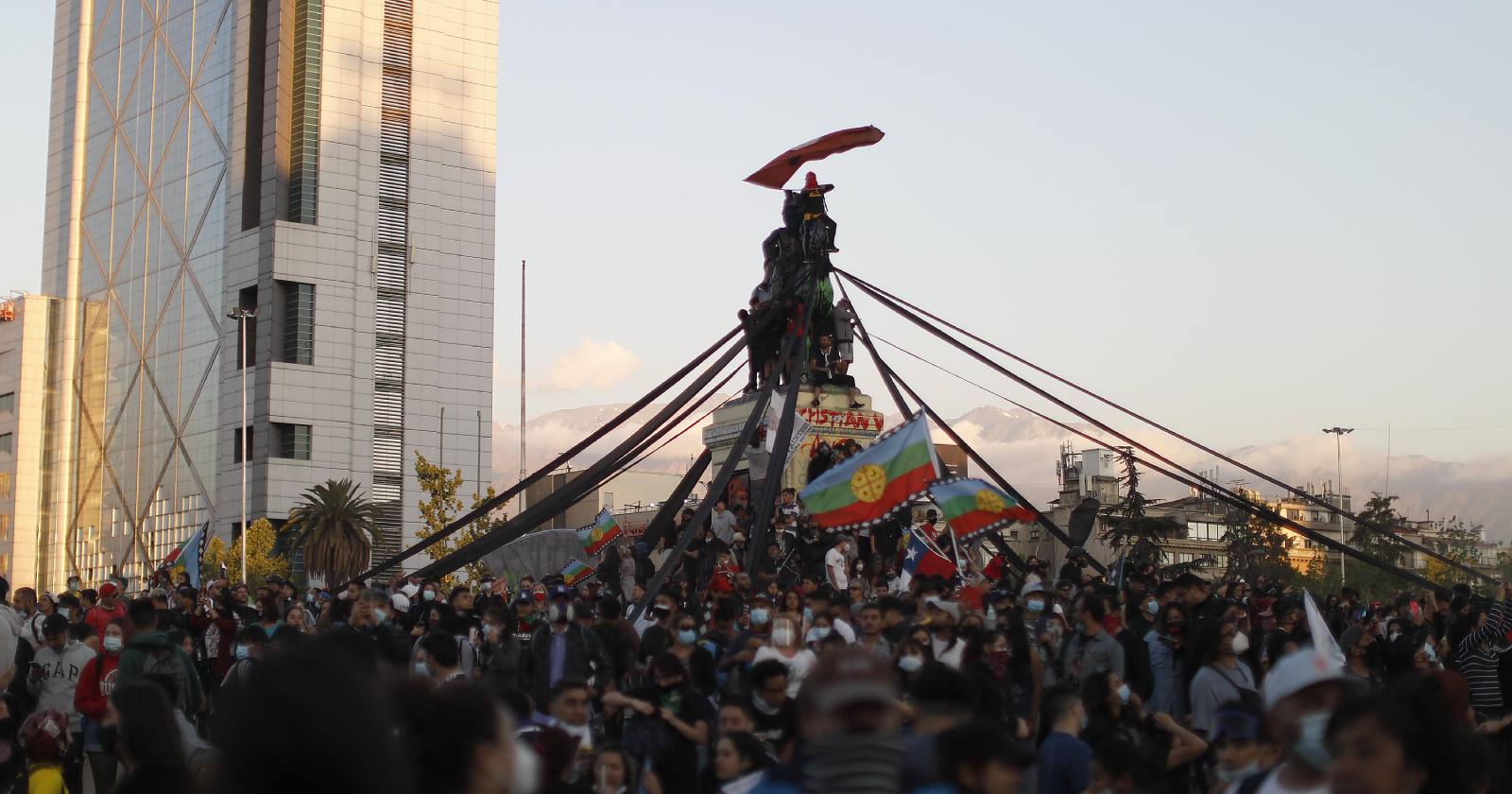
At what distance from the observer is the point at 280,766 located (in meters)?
3.28

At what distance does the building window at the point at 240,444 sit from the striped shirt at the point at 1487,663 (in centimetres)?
7591

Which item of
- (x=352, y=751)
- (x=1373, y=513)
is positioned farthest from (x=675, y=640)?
(x=1373, y=513)

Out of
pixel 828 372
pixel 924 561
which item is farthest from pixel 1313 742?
pixel 828 372

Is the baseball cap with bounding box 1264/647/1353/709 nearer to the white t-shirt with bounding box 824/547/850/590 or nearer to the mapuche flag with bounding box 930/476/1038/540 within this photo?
the mapuche flag with bounding box 930/476/1038/540

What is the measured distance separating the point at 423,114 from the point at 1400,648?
80.2m

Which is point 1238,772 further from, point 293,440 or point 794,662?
point 293,440

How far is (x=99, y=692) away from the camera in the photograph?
13758 mm

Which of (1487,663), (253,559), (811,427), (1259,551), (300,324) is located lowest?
(1259,551)

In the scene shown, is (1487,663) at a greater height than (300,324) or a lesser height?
lesser

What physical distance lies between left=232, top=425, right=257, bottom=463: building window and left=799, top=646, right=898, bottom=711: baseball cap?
82591 mm

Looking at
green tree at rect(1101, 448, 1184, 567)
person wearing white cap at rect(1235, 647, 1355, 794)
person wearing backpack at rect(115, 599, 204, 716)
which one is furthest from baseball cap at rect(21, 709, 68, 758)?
green tree at rect(1101, 448, 1184, 567)

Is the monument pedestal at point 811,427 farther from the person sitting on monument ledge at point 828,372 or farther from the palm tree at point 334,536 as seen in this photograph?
the palm tree at point 334,536

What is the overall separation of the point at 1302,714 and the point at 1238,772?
4.24 feet

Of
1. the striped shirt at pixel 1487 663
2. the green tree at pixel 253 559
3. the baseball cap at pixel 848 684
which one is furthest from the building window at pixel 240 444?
the baseball cap at pixel 848 684
